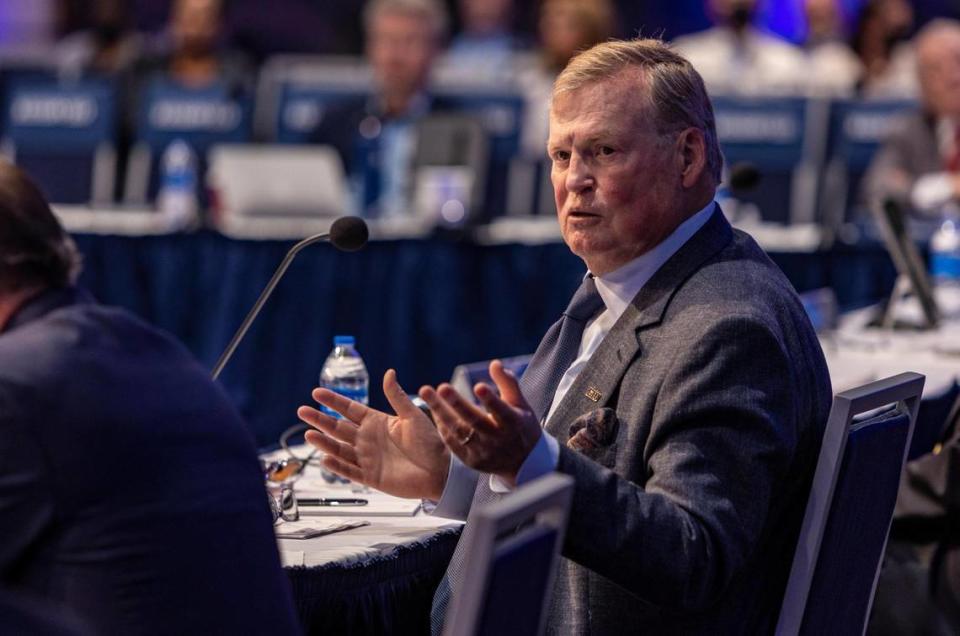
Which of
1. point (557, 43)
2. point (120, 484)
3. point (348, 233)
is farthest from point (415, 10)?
point (120, 484)

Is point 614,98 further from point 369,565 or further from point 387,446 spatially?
point 369,565

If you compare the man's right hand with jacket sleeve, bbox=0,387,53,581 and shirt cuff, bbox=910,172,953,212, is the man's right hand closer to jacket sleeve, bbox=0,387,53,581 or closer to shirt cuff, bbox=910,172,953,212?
jacket sleeve, bbox=0,387,53,581

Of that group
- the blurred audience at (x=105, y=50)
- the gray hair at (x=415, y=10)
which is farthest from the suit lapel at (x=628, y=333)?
the blurred audience at (x=105, y=50)

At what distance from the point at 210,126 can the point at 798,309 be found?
20.0ft

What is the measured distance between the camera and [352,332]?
6195 millimetres

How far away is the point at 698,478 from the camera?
2.05 meters

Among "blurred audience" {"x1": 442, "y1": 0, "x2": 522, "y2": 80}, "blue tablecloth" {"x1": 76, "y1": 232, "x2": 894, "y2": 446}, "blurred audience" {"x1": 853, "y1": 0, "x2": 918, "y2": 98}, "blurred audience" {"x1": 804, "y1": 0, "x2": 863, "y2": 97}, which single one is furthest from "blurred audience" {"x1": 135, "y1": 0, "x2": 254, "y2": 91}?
"blurred audience" {"x1": 853, "y1": 0, "x2": 918, "y2": 98}

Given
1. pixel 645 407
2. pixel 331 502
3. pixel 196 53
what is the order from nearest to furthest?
pixel 645 407 < pixel 331 502 < pixel 196 53

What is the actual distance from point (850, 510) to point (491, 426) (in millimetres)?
696

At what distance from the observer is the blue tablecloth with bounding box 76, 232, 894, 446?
6164 millimetres

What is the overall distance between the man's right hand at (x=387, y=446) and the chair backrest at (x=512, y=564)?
0.50m

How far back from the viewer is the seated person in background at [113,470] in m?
1.64

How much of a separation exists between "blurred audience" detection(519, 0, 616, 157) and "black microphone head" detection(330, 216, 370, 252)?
4.70 m

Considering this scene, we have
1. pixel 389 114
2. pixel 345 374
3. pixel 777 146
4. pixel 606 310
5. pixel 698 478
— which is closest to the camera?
pixel 698 478
